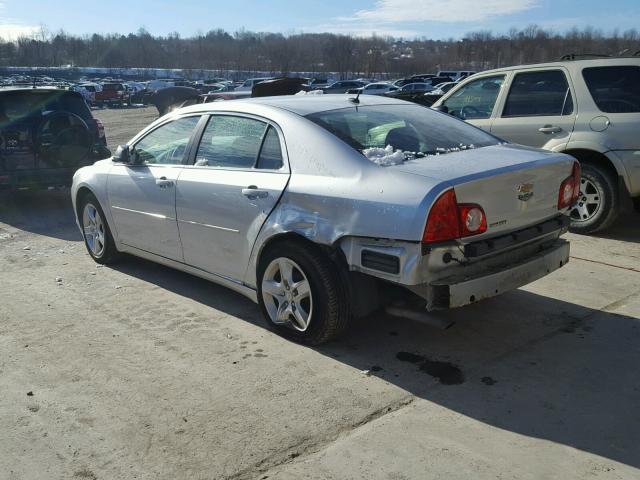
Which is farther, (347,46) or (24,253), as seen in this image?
(347,46)

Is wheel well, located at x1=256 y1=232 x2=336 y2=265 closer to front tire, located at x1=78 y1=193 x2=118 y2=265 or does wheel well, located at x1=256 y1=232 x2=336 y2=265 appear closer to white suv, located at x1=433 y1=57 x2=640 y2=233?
front tire, located at x1=78 y1=193 x2=118 y2=265

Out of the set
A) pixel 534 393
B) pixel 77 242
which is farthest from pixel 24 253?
pixel 534 393

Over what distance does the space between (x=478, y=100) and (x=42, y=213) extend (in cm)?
625

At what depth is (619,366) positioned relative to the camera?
3684 millimetres

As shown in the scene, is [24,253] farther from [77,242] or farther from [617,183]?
[617,183]

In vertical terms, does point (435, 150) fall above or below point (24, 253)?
above

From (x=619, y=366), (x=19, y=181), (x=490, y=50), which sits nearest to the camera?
(x=619, y=366)

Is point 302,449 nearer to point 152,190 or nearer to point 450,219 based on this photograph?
point 450,219

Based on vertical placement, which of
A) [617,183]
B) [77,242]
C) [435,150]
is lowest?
[77,242]

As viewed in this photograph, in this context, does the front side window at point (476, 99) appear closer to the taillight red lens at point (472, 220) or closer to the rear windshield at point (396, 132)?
the rear windshield at point (396, 132)

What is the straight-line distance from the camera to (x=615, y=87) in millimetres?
6438

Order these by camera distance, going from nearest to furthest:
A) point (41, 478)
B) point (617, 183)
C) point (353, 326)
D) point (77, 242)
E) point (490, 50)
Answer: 1. point (41, 478)
2. point (353, 326)
3. point (617, 183)
4. point (77, 242)
5. point (490, 50)

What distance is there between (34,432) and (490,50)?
119027mm

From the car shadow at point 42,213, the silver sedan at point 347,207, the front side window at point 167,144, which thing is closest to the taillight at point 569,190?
the silver sedan at point 347,207
